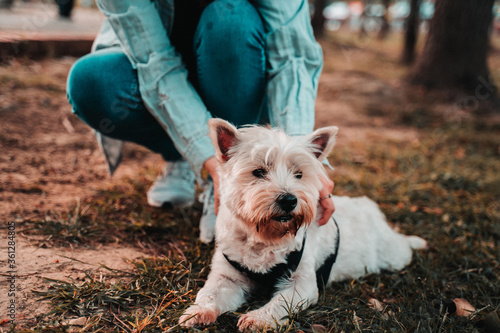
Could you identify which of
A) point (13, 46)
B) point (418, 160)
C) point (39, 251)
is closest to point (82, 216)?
point (39, 251)

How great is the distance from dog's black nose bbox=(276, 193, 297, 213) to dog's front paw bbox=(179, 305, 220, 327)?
0.65 m

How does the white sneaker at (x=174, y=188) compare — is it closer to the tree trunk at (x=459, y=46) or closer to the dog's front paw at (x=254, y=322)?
the dog's front paw at (x=254, y=322)

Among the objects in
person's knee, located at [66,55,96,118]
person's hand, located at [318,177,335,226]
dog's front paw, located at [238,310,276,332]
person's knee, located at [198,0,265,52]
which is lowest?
dog's front paw, located at [238,310,276,332]

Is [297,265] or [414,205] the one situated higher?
[297,265]

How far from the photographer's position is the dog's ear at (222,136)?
217 cm

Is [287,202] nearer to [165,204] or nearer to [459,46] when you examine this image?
[165,204]

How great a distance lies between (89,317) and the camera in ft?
6.49

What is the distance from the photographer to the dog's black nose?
206 centimetres

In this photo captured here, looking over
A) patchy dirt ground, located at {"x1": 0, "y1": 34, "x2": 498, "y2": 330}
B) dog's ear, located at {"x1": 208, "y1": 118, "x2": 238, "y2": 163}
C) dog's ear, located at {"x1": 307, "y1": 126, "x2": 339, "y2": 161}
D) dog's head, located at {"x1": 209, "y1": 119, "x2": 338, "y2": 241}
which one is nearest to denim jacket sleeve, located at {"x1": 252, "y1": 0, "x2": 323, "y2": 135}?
dog's ear, located at {"x1": 307, "y1": 126, "x2": 339, "y2": 161}

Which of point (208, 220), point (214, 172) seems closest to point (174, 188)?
point (208, 220)

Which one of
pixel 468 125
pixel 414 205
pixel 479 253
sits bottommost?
pixel 468 125

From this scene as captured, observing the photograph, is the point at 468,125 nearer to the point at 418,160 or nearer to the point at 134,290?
the point at 418,160

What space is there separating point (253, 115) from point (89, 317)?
1.81m

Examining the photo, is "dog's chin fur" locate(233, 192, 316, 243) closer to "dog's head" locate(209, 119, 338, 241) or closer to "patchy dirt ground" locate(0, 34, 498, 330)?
"dog's head" locate(209, 119, 338, 241)
